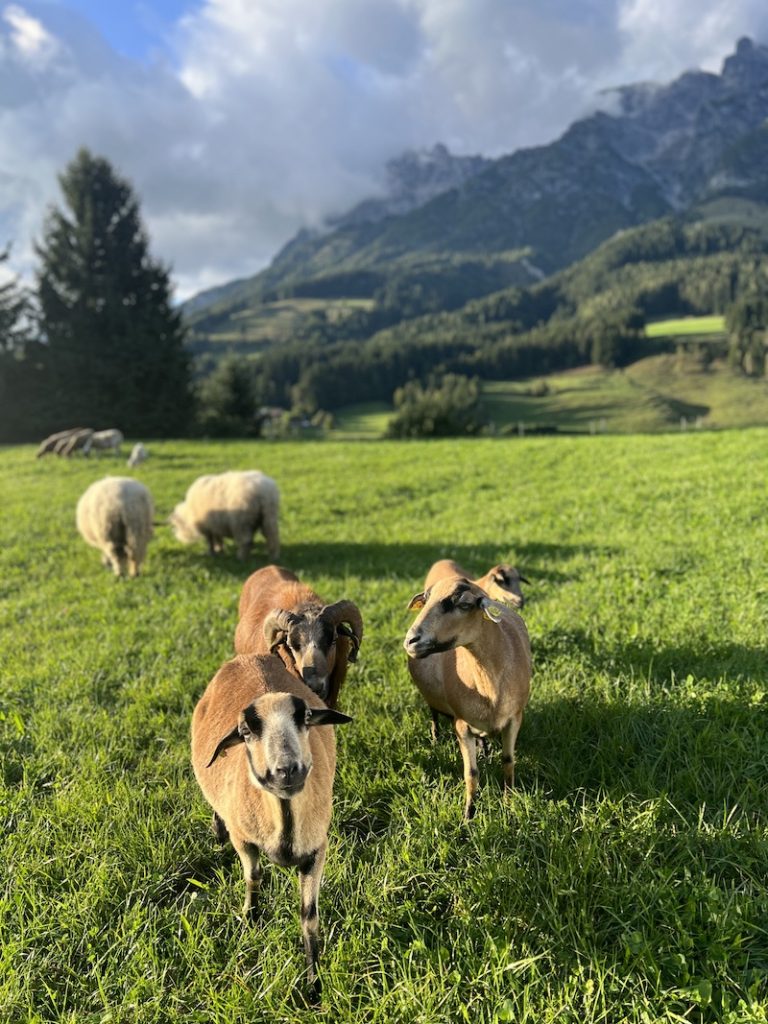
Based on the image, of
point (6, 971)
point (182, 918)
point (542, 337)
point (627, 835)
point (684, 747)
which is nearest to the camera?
point (6, 971)

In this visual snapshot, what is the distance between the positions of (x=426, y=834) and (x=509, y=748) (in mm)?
861

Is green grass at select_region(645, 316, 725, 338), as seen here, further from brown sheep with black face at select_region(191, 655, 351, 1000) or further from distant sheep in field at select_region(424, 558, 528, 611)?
brown sheep with black face at select_region(191, 655, 351, 1000)

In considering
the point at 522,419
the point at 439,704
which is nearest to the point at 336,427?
the point at 522,419

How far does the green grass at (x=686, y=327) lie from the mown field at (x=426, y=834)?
18980 cm

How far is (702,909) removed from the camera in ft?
9.77

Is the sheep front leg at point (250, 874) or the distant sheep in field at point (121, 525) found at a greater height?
the distant sheep in field at point (121, 525)

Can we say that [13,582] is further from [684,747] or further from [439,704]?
[684,747]

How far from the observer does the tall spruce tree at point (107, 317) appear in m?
43.2

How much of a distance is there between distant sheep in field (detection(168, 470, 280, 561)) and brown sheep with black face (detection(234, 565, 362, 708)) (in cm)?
589

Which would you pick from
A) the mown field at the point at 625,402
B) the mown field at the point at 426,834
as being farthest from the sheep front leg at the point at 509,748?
the mown field at the point at 625,402

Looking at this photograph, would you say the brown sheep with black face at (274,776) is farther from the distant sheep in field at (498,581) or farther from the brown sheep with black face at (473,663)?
the distant sheep in field at (498,581)

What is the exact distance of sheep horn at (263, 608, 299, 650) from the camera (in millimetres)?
4316

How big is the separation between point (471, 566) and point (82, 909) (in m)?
7.03

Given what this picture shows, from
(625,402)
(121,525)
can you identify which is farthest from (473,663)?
(625,402)
